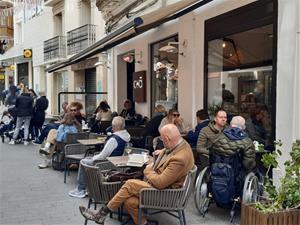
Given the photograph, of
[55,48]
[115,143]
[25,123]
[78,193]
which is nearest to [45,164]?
[78,193]

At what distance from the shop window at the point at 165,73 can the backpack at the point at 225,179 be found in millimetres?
5230

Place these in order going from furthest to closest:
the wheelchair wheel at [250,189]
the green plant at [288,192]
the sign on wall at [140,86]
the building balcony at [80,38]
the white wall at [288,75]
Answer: the building balcony at [80,38], the sign on wall at [140,86], the white wall at [288,75], the wheelchair wheel at [250,189], the green plant at [288,192]

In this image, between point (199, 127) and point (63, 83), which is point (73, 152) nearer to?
point (199, 127)

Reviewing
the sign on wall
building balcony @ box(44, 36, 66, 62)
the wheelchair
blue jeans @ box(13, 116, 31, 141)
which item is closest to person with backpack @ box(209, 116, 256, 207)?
the wheelchair

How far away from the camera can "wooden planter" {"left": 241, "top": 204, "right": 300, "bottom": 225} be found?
373cm

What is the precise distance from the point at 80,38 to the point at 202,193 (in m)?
14.4

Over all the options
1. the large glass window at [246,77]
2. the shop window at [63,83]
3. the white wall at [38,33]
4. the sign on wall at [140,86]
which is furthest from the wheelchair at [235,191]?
the white wall at [38,33]

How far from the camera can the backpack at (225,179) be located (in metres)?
5.02

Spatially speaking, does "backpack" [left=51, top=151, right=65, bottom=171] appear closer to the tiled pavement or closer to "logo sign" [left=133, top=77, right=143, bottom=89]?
the tiled pavement

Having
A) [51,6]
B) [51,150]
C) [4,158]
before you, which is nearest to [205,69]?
[51,150]

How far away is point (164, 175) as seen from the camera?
4402mm

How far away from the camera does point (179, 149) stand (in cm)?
454

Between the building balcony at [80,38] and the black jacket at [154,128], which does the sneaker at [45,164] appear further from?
the building balcony at [80,38]

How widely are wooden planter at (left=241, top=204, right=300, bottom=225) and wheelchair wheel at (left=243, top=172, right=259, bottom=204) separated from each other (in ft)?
2.70
